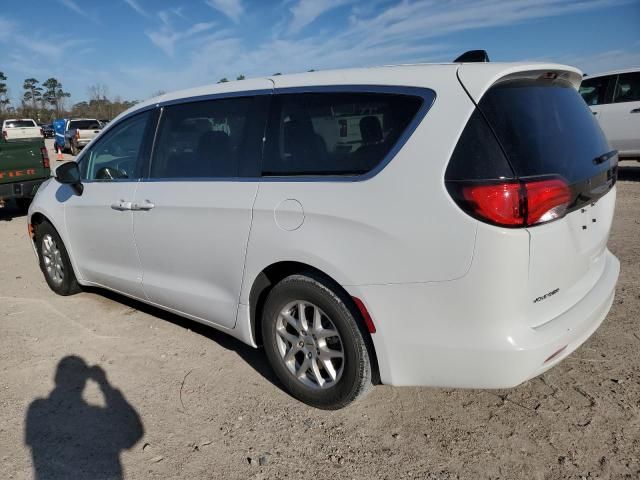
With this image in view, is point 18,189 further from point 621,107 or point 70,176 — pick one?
point 621,107

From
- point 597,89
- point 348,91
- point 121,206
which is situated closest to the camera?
point 348,91

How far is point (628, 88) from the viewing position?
380 inches

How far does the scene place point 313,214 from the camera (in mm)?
2566

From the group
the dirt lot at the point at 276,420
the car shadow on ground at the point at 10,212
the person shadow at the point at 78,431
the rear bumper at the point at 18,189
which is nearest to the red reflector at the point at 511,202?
the dirt lot at the point at 276,420

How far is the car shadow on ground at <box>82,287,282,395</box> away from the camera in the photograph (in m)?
3.36

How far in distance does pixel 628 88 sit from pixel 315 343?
9.69m

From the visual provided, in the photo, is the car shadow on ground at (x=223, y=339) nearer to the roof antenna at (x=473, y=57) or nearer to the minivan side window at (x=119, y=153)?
the minivan side window at (x=119, y=153)

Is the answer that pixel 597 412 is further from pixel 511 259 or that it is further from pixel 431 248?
pixel 431 248

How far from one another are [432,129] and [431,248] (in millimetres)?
530

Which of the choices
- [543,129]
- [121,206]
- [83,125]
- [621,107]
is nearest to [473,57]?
[543,129]

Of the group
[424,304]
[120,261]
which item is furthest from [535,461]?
[120,261]

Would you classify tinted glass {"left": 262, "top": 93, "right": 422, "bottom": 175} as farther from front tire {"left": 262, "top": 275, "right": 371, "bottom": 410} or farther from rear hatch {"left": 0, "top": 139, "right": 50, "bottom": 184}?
rear hatch {"left": 0, "top": 139, "right": 50, "bottom": 184}

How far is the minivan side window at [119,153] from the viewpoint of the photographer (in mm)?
3744

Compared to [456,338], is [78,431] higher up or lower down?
lower down
